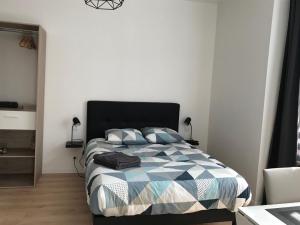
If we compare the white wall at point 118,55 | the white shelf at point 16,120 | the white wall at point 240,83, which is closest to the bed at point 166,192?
the white wall at point 240,83

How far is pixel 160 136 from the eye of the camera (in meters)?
3.71

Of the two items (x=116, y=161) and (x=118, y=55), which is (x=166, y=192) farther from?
(x=118, y=55)

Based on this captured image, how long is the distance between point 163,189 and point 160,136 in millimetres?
1420

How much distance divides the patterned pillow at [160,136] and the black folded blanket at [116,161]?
38.1 inches

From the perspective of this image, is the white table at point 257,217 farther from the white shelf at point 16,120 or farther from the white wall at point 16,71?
the white wall at point 16,71

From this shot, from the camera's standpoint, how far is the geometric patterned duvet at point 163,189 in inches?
88.3

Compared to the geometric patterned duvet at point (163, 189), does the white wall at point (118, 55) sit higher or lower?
higher

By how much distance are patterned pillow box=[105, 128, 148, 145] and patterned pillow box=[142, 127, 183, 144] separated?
0.30ft

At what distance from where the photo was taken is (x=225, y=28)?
4066 millimetres

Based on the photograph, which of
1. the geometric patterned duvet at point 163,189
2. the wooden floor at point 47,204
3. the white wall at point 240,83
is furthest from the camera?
the white wall at point 240,83

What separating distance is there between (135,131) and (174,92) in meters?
0.95

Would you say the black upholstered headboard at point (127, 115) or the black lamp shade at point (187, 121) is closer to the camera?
the black upholstered headboard at point (127, 115)

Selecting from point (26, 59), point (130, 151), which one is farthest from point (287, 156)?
point (26, 59)

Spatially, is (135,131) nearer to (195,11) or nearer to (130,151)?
(130,151)
